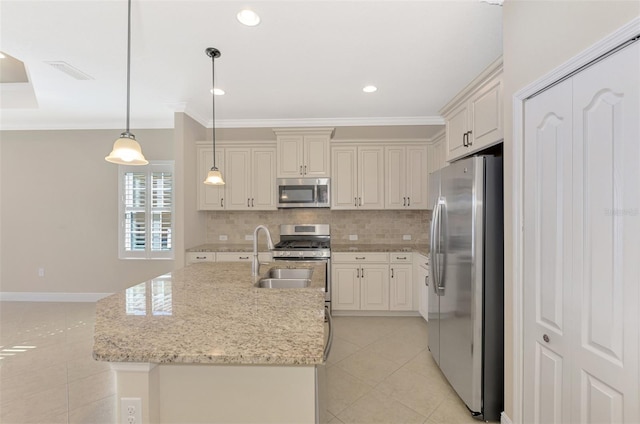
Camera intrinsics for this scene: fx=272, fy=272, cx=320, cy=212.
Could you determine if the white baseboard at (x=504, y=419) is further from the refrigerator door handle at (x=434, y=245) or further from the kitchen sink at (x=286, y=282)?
the kitchen sink at (x=286, y=282)

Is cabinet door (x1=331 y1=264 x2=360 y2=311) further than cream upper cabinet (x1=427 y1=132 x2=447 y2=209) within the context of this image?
Yes

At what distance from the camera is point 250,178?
4027mm

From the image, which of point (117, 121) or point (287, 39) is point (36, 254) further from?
point (287, 39)

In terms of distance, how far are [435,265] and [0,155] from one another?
6.52 metres

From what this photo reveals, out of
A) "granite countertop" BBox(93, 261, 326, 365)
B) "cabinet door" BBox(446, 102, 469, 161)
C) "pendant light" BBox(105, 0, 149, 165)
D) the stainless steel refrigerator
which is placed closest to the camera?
"granite countertop" BBox(93, 261, 326, 365)

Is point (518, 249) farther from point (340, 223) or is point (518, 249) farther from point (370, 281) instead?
point (340, 223)

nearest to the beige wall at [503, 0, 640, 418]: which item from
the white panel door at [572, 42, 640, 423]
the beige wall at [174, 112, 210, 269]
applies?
the white panel door at [572, 42, 640, 423]

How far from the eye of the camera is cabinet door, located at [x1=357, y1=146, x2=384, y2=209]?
3.91 metres

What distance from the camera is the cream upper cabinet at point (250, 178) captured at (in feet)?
13.1

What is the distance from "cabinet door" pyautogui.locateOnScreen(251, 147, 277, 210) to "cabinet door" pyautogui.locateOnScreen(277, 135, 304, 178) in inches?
6.1

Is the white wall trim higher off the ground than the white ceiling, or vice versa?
the white ceiling

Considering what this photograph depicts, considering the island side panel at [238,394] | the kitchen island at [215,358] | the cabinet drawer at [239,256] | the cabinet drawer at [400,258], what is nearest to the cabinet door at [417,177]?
the cabinet drawer at [400,258]

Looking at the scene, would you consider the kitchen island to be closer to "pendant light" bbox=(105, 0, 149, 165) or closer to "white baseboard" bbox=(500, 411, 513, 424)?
"pendant light" bbox=(105, 0, 149, 165)

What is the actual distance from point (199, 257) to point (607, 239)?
376cm
